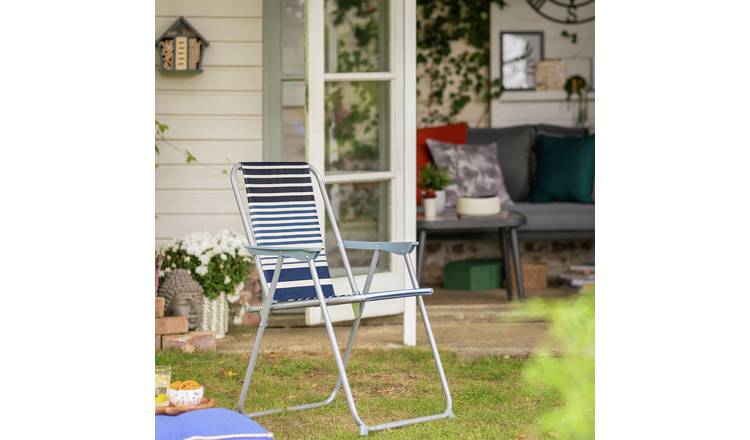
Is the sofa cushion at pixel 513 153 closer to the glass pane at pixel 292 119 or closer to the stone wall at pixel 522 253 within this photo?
the stone wall at pixel 522 253

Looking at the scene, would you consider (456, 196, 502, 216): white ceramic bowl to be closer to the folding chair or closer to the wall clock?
the wall clock

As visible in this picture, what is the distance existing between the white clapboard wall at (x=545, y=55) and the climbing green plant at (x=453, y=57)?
83mm

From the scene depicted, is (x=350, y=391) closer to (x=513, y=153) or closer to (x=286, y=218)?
(x=286, y=218)

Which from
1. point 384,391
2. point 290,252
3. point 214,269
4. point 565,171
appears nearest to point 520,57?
point 565,171

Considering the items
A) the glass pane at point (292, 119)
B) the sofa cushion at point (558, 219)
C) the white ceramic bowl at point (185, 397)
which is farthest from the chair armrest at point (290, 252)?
the sofa cushion at point (558, 219)

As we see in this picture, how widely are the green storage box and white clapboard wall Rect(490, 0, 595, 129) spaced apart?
1.17 metres

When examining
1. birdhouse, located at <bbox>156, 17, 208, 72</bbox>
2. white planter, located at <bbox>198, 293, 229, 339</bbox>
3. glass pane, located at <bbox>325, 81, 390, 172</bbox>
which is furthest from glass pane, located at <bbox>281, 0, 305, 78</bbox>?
white planter, located at <bbox>198, 293, 229, 339</bbox>

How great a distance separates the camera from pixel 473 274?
736 centimetres

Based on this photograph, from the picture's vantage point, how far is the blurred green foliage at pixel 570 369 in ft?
7.00
